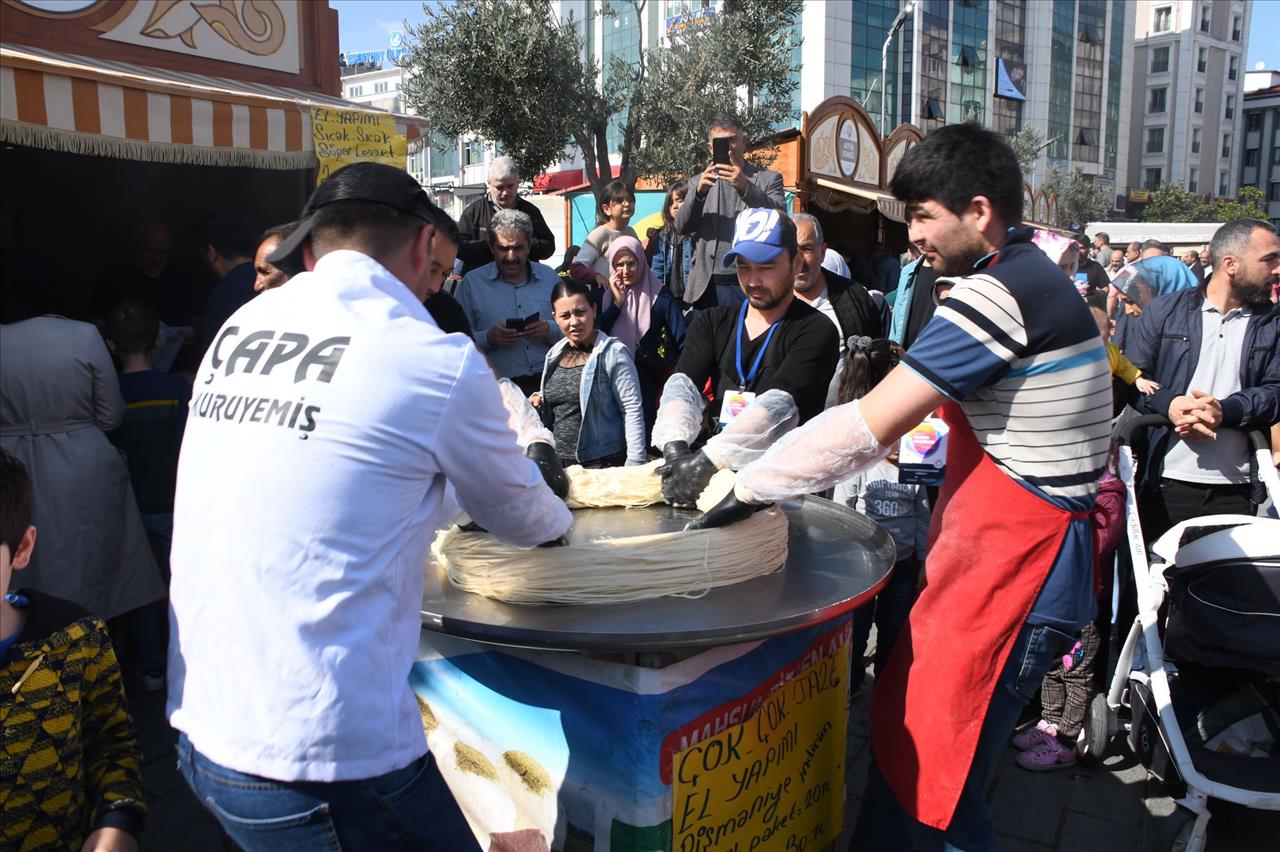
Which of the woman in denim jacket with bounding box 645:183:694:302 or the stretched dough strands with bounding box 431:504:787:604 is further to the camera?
the woman in denim jacket with bounding box 645:183:694:302

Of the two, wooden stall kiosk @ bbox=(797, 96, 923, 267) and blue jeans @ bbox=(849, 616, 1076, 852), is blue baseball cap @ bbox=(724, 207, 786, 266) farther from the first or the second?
wooden stall kiosk @ bbox=(797, 96, 923, 267)

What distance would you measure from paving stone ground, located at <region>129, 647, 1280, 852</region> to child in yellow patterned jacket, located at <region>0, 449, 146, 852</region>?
102 cm

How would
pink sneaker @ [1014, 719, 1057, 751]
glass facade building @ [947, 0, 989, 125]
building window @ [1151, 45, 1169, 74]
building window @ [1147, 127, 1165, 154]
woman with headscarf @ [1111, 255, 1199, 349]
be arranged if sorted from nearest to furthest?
pink sneaker @ [1014, 719, 1057, 751] < woman with headscarf @ [1111, 255, 1199, 349] < glass facade building @ [947, 0, 989, 125] < building window @ [1147, 127, 1165, 154] < building window @ [1151, 45, 1169, 74]

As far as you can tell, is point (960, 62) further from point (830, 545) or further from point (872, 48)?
point (830, 545)

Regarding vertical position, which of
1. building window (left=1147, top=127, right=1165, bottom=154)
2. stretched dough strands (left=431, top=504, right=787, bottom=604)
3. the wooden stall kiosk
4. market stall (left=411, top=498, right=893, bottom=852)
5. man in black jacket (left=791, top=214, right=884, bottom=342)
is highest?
building window (left=1147, top=127, right=1165, bottom=154)

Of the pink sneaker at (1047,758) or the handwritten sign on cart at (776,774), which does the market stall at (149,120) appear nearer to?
the handwritten sign on cart at (776,774)

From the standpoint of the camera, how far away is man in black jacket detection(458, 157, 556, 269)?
17.5 ft

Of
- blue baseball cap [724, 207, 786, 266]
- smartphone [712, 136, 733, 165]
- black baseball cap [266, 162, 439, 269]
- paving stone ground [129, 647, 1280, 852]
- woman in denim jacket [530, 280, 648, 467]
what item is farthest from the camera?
smartphone [712, 136, 733, 165]

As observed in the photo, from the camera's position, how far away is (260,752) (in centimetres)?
135

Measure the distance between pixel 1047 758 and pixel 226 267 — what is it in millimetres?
4096

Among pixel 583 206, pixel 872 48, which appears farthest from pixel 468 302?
pixel 872 48

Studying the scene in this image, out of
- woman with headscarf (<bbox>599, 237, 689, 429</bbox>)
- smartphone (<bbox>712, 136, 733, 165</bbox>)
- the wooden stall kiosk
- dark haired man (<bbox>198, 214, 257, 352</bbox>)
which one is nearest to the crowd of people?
dark haired man (<bbox>198, 214, 257, 352</bbox>)

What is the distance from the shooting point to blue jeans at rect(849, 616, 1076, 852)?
6.55 feet

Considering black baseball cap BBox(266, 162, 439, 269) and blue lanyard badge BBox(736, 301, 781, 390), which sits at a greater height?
black baseball cap BBox(266, 162, 439, 269)
